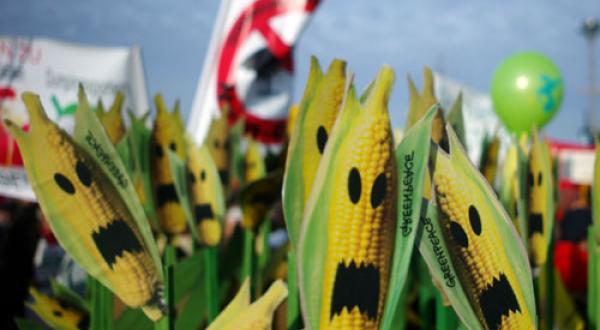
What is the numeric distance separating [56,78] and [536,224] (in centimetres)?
145

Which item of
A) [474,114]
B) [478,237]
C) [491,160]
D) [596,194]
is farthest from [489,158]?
[474,114]

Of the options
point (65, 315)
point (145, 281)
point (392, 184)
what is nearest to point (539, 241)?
point (392, 184)

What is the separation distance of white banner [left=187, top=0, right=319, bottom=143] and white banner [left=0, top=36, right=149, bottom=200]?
1.38ft

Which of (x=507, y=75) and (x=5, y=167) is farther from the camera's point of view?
(x=507, y=75)

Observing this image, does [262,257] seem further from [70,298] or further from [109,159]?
[109,159]

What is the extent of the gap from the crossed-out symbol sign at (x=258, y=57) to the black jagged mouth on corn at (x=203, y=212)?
1.34 m

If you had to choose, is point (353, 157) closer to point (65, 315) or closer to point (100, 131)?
point (100, 131)

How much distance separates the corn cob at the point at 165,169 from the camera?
991mm

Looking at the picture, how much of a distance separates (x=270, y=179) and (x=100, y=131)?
0.48 m

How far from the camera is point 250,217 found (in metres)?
1.13

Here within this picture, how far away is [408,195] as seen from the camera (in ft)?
1.67

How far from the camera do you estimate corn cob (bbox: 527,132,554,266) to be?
832mm

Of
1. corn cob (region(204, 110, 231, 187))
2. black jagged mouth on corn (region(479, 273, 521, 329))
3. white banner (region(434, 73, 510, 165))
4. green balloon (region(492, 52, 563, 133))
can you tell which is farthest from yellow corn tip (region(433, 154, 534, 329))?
white banner (region(434, 73, 510, 165))

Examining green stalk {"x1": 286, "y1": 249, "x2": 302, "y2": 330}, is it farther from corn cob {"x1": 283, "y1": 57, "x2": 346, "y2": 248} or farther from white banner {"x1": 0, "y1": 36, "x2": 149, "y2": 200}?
white banner {"x1": 0, "y1": 36, "x2": 149, "y2": 200}
